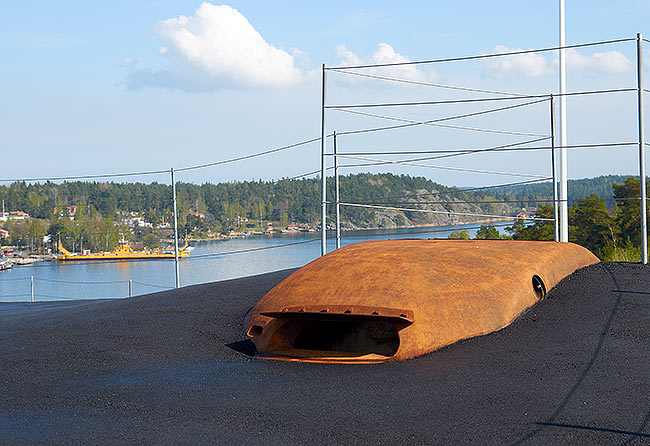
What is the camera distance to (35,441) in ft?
15.9

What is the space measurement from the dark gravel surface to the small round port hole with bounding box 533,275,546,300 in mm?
117

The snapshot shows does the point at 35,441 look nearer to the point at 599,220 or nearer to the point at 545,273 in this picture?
the point at 545,273

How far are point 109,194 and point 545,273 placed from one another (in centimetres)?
9377

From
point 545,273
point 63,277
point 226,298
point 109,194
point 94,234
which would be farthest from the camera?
point 109,194

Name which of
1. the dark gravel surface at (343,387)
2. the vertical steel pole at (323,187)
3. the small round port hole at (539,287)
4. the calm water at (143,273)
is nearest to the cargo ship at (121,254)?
the calm water at (143,273)

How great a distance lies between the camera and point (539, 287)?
8.95m

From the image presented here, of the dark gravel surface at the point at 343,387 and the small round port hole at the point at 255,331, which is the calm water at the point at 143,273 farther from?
the small round port hole at the point at 255,331

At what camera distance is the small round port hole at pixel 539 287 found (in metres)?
8.85

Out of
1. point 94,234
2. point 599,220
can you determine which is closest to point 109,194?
point 94,234

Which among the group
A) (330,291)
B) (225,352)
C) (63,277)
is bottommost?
(63,277)

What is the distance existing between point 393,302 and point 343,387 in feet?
4.81

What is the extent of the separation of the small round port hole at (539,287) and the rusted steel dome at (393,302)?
1 cm

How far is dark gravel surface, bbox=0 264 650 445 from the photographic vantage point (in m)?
4.96

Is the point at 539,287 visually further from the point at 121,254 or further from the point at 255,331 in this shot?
the point at 121,254
